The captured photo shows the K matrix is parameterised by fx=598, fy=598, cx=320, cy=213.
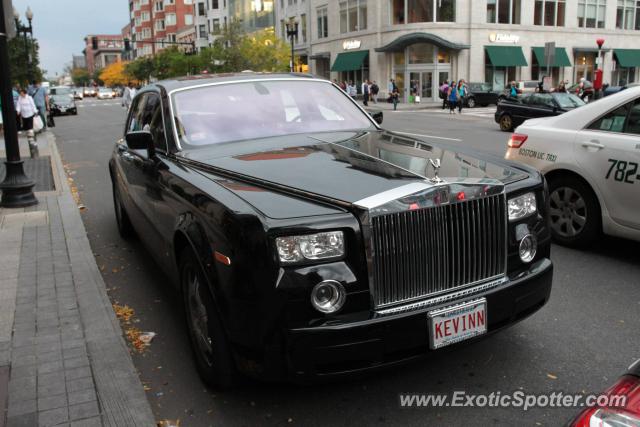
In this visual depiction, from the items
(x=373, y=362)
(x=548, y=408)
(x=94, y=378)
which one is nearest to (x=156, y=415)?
(x=94, y=378)

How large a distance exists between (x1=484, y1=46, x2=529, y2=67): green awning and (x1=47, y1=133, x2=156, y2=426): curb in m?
44.3

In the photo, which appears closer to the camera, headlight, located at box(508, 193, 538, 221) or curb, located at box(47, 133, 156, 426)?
curb, located at box(47, 133, 156, 426)

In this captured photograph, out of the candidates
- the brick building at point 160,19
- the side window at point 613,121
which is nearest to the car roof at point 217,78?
the side window at point 613,121

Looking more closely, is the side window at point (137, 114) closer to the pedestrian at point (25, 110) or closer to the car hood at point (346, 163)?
the car hood at point (346, 163)

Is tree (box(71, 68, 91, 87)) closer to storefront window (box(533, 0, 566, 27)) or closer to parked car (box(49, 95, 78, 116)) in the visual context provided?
parked car (box(49, 95, 78, 116))

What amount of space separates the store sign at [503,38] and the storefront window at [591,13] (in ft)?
25.5

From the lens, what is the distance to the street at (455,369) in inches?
127

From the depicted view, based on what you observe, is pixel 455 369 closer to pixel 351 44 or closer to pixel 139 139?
pixel 139 139

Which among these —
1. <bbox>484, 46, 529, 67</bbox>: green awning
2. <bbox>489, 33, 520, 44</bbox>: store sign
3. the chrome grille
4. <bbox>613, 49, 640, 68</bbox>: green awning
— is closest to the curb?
the chrome grille

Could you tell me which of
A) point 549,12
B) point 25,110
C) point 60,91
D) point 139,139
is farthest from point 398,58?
point 139,139

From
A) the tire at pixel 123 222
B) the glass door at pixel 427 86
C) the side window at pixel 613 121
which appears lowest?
the tire at pixel 123 222

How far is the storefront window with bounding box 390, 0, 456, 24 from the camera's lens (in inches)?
1786

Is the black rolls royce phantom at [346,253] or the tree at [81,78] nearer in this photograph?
the black rolls royce phantom at [346,253]

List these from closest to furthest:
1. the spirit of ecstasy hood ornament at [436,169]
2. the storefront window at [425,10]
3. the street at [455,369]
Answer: the spirit of ecstasy hood ornament at [436,169]
the street at [455,369]
the storefront window at [425,10]
